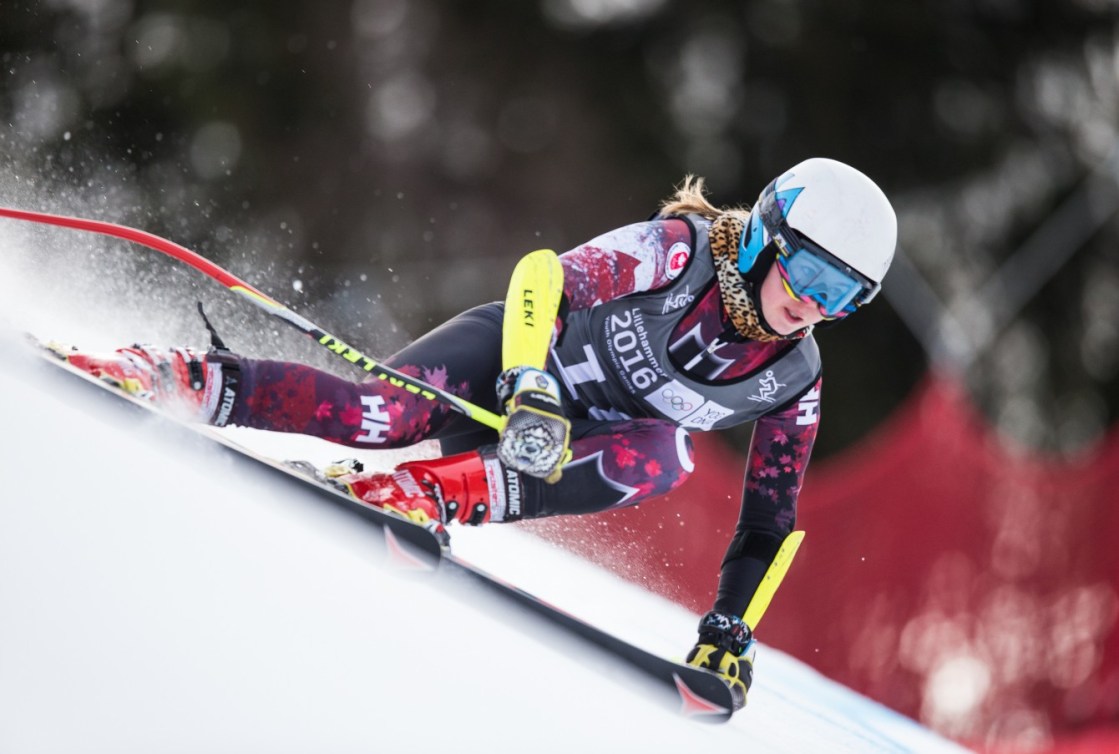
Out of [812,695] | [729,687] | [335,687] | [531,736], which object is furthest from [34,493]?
[812,695]

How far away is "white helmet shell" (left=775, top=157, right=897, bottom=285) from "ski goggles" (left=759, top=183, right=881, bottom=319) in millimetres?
19

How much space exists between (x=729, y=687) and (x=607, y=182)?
15667 mm

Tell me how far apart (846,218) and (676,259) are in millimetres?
483

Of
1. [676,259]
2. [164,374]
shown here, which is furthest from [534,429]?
[164,374]

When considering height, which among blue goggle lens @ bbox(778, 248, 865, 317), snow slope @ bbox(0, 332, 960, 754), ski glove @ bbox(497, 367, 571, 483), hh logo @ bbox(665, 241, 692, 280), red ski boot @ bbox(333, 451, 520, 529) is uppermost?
hh logo @ bbox(665, 241, 692, 280)

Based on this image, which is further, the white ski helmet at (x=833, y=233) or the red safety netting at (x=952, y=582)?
the red safety netting at (x=952, y=582)

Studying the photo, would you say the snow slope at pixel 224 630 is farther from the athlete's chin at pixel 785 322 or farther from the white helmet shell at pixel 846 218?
the white helmet shell at pixel 846 218

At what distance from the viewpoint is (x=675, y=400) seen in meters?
4.06

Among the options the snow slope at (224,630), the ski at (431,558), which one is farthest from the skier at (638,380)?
the snow slope at (224,630)

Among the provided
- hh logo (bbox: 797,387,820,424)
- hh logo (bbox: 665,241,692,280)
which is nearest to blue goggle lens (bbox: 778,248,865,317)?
hh logo (bbox: 665,241,692,280)

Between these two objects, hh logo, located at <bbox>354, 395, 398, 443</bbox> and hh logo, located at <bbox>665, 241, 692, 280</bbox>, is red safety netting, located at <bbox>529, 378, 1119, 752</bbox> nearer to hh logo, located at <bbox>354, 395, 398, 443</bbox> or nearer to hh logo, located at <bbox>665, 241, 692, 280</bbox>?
hh logo, located at <bbox>665, 241, 692, 280</bbox>

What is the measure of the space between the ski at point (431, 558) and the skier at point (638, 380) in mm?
232

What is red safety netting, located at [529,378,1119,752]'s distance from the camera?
7.21 metres

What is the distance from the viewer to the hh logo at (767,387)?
400 cm
